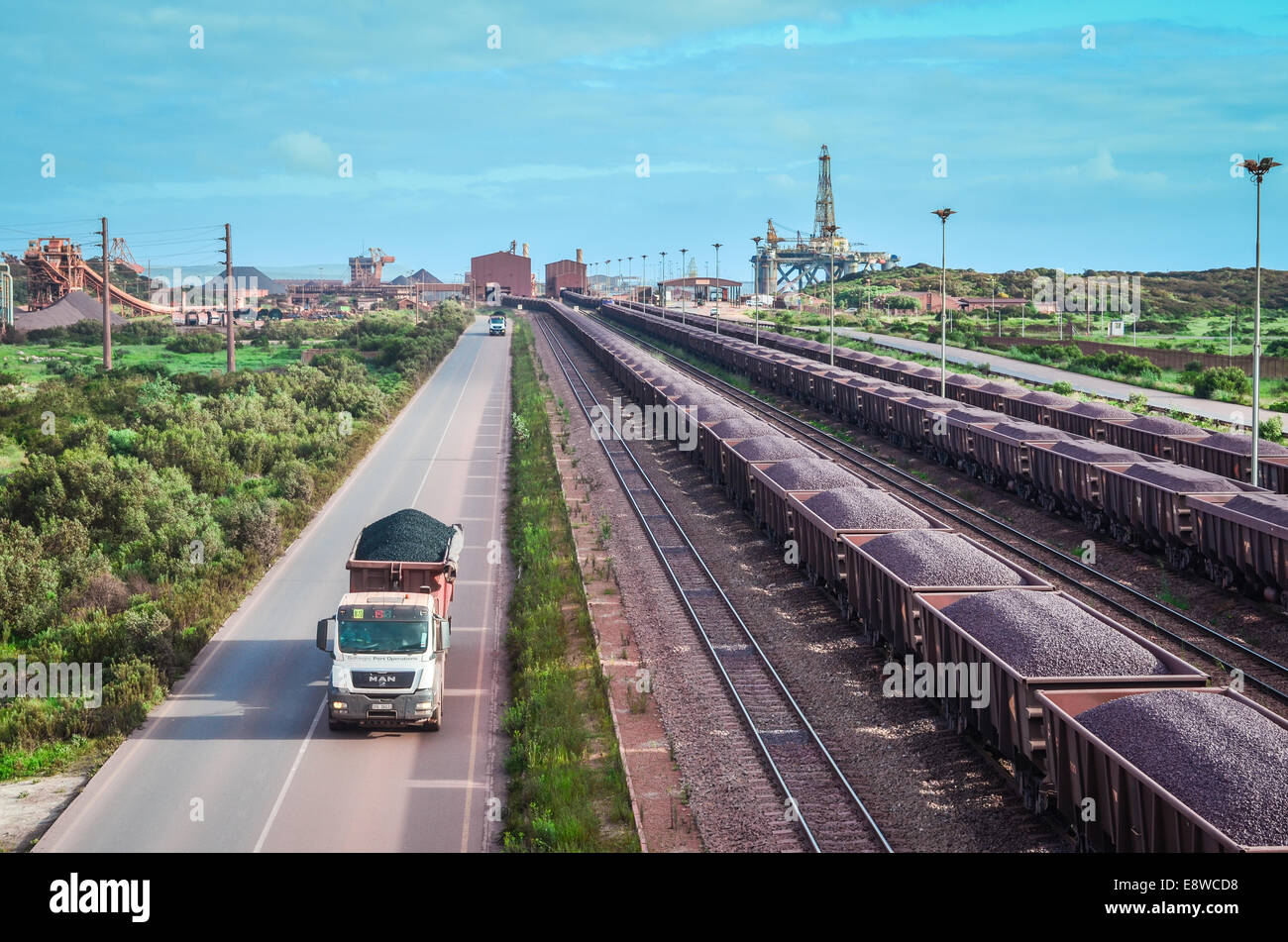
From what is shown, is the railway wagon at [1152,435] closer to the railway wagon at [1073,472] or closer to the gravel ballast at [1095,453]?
the railway wagon at [1073,472]

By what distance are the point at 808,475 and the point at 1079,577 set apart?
686cm

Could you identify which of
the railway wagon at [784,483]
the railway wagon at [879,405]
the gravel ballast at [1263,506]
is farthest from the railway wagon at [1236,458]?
the railway wagon at [879,405]

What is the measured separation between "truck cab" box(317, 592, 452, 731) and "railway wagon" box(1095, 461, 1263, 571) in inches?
664

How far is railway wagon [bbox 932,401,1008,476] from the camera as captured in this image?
3644 cm

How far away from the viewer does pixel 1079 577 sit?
25.3 m

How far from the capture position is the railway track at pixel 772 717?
1377 cm

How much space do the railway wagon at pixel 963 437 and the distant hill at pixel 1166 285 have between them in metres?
109

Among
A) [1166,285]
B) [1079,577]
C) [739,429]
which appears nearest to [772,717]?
[1079,577]

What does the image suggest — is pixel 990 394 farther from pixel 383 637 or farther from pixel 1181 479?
pixel 383 637

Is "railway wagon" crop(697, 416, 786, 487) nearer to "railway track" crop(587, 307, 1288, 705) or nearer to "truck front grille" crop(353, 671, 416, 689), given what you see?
"railway track" crop(587, 307, 1288, 705)

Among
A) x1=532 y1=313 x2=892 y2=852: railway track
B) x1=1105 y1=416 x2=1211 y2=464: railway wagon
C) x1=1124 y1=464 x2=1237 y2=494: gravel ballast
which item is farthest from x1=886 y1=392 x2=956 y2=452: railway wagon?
x1=532 y1=313 x2=892 y2=852: railway track

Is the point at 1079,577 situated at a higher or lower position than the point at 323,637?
lower

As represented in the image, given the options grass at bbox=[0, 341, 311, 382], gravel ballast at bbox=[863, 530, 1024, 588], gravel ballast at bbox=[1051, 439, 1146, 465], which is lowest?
gravel ballast at bbox=[863, 530, 1024, 588]
